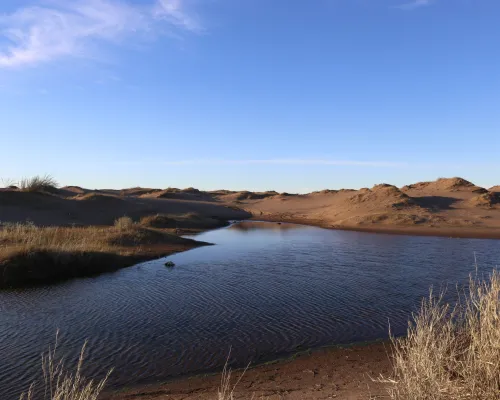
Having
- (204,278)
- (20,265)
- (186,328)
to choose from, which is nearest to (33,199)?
(20,265)

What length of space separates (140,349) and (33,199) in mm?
34760

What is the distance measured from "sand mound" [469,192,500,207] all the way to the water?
83.3 feet

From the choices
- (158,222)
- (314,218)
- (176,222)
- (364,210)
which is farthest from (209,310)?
(314,218)

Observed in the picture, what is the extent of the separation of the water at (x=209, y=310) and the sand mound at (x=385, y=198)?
23935mm

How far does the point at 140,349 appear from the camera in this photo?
9.69m

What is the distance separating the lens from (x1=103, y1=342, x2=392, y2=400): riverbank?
6.96 m

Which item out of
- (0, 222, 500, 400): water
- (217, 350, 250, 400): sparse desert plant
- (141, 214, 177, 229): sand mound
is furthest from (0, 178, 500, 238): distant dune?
(217, 350, 250, 400): sparse desert plant

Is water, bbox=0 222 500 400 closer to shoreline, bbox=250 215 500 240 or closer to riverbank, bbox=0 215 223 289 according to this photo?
riverbank, bbox=0 215 223 289

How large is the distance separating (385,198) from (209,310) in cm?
4123

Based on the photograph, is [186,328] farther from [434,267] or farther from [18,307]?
[434,267]

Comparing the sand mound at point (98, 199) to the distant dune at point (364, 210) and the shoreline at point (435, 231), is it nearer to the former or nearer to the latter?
the distant dune at point (364, 210)

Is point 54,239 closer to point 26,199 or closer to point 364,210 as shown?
point 26,199

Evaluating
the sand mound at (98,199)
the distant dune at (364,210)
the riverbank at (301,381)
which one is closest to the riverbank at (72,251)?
the riverbank at (301,381)

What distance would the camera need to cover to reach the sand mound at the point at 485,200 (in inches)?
1772
